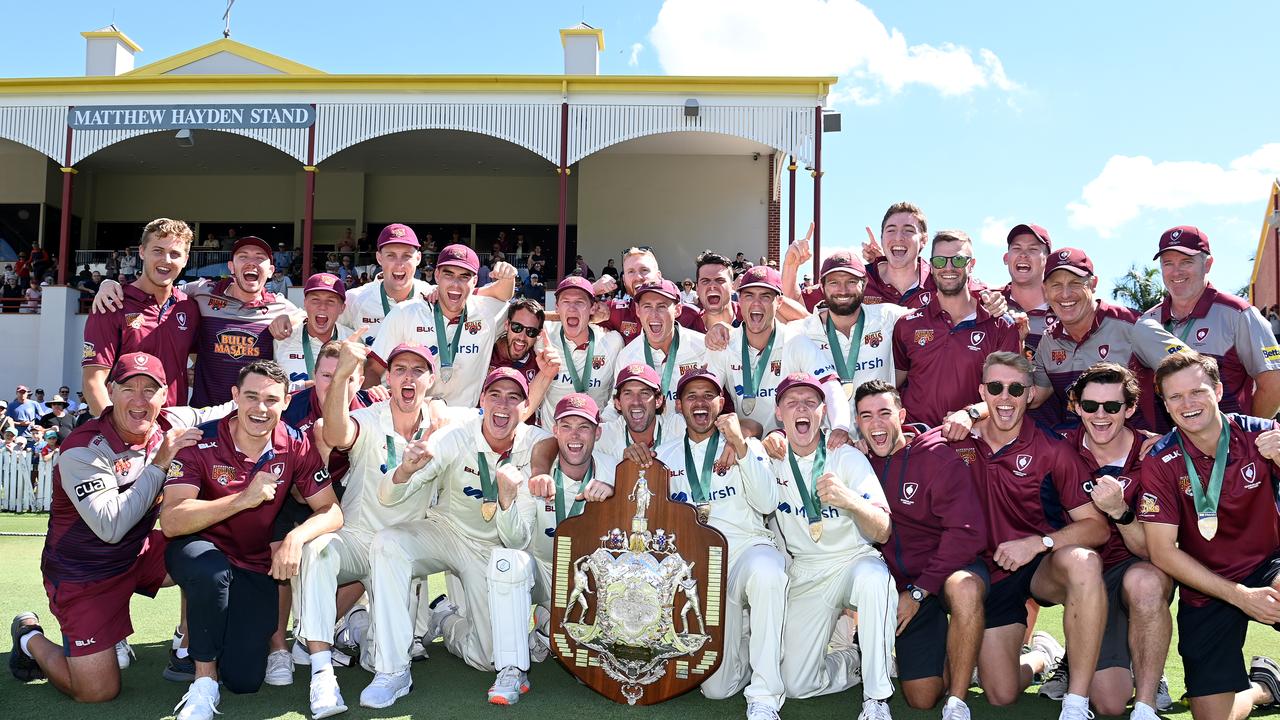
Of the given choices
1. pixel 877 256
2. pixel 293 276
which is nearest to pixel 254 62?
pixel 293 276

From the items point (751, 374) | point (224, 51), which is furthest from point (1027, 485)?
point (224, 51)

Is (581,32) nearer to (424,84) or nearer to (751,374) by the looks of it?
(424,84)

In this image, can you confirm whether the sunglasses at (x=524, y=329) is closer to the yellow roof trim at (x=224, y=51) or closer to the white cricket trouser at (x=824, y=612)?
the white cricket trouser at (x=824, y=612)

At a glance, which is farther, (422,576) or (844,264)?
(844,264)

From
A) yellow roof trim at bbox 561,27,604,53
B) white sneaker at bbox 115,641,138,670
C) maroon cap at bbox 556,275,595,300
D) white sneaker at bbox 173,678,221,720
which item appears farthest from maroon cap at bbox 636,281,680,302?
yellow roof trim at bbox 561,27,604,53

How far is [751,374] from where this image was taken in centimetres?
620

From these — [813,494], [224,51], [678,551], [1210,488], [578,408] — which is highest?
[224,51]

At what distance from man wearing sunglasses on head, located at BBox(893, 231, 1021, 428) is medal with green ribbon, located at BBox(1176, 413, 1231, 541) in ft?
4.70

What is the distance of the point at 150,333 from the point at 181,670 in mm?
2274

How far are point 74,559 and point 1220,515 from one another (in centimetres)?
584

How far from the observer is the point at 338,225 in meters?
25.5

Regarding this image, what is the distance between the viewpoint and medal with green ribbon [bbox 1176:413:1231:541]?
14.6 feet

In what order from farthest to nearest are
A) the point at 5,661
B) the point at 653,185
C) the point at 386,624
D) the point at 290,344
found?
1. the point at 653,185
2. the point at 290,344
3. the point at 5,661
4. the point at 386,624

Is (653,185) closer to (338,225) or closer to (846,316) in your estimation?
(338,225)
